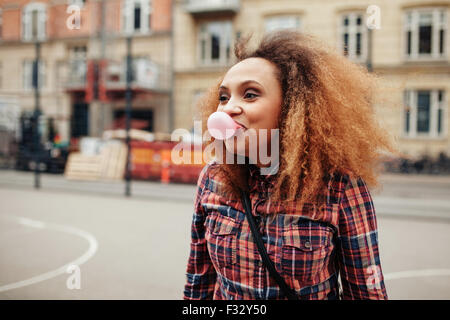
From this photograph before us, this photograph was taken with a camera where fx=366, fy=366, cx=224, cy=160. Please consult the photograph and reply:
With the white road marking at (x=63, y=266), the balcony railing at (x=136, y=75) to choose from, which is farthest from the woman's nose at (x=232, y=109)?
the balcony railing at (x=136, y=75)

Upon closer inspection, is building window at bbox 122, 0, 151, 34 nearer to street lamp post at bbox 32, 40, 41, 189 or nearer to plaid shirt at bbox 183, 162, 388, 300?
street lamp post at bbox 32, 40, 41, 189

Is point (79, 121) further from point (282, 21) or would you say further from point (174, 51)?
point (282, 21)

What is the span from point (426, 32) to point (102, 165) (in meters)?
15.9

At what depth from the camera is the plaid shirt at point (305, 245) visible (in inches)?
49.3

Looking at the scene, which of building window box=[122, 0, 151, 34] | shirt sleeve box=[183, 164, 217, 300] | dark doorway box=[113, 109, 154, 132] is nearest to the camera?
shirt sleeve box=[183, 164, 217, 300]

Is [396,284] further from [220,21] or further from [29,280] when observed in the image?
[220,21]

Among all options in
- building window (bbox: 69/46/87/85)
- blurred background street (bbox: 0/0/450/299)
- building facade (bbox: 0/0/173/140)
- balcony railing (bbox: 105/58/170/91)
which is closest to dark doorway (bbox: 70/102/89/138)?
building facade (bbox: 0/0/173/140)

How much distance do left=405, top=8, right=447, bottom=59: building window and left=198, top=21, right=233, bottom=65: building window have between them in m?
8.92

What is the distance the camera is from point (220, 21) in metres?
20.1

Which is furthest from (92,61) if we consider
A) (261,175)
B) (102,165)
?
(261,175)

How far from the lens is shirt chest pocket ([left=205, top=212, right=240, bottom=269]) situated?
133 centimetres

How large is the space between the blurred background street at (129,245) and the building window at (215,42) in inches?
522

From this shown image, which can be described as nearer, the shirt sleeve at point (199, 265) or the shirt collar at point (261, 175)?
the shirt collar at point (261, 175)

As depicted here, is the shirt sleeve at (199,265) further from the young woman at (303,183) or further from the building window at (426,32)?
the building window at (426,32)
